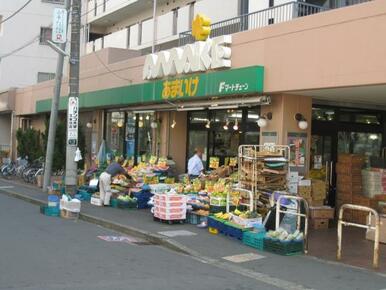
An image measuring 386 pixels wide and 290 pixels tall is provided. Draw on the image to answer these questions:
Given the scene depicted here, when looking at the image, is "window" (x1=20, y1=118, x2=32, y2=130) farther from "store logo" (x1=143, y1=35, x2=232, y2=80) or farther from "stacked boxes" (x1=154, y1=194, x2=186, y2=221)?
"stacked boxes" (x1=154, y1=194, x2=186, y2=221)

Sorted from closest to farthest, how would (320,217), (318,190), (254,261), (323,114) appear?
(254,261) < (320,217) < (318,190) < (323,114)

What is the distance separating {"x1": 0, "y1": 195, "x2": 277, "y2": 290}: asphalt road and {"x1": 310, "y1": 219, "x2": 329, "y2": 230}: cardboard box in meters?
4.43

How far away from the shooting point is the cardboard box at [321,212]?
14.0 metres

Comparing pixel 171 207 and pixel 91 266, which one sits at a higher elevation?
pixel 171 207

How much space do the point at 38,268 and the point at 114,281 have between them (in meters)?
1.36

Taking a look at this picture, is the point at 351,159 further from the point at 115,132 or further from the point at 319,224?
the point at 115,132

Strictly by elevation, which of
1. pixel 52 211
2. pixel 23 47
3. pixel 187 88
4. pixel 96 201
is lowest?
pixel 52 211

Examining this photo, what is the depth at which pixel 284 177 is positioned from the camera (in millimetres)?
13461

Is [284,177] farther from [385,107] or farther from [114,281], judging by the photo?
[114,281]

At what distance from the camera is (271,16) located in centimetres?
1588

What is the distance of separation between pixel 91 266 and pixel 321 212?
6931 mm

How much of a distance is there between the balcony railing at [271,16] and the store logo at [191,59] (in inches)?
61.8

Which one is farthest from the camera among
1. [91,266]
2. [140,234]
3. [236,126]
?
[236,126]

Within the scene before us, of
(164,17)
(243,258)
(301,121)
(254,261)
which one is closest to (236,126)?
(301,121)
